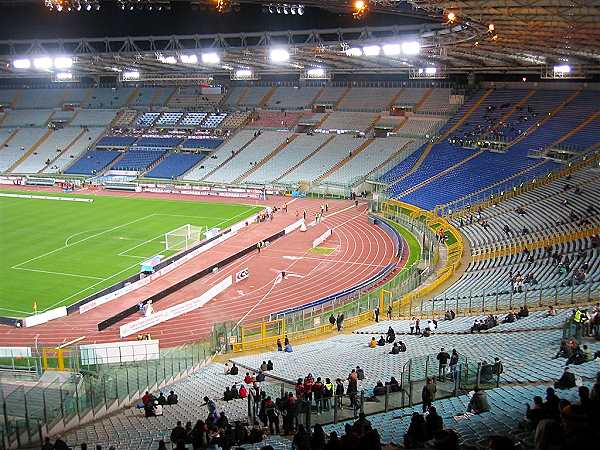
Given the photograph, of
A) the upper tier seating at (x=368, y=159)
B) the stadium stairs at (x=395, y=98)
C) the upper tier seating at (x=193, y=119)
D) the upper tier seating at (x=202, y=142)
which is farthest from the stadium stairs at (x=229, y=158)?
the stadium stairs at (x=395, y=98)

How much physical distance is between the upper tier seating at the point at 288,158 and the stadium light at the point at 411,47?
70.3ft

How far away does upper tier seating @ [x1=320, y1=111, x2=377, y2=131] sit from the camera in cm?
7206

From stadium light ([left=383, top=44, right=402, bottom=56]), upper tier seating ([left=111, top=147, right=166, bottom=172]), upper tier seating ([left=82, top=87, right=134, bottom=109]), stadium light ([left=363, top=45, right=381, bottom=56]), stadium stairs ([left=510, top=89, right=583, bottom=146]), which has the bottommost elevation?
stadium stairs ([left=510, top=89, right=583, bottom=146])

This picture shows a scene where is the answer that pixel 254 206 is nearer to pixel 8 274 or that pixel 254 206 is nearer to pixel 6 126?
pixel 8 274

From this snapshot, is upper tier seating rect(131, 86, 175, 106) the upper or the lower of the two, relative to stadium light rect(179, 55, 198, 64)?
upper

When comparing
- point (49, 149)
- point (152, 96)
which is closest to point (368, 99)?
point (152, 96)

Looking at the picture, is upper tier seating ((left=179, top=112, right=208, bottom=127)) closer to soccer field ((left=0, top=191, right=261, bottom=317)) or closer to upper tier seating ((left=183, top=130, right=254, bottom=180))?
upper tier seating ((left=183, top=130, right=254, bottom=180))

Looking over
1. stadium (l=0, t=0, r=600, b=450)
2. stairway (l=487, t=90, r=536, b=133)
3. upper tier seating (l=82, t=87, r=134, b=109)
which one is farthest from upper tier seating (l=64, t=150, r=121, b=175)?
Result: stairway (l=487, t=90, r=536, b=133)

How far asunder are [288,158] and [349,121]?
8759mm

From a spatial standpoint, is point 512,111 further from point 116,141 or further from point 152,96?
point 152,96

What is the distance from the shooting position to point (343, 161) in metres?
66.7

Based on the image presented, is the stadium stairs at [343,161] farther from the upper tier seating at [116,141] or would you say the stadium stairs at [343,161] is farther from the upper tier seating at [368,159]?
the upper tier seating at [116,141]

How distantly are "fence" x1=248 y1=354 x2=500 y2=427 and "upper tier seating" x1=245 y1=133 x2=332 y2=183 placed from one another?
5241cm

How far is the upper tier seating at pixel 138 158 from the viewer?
7438cm
